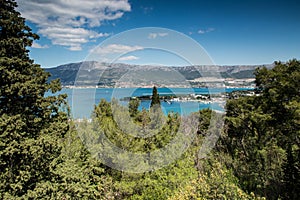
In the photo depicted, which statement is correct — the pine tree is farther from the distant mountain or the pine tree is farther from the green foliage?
the green foliage

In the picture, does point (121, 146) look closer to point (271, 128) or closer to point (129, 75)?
point (129, 75)

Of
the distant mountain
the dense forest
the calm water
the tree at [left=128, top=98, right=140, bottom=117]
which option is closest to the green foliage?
the dense forest

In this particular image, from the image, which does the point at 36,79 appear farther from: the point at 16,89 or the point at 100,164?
the point at 100,164

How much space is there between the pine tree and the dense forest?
1.1 inches

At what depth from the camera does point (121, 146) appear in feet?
40.8

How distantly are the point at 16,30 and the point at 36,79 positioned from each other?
163 centimetres

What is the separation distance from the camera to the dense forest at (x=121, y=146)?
6809 millimetres

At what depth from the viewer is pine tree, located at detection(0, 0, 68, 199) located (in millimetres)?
6520

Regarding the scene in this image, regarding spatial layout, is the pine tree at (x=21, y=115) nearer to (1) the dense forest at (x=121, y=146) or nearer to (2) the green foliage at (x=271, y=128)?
(1) the dense forest at (x=121, y=146)

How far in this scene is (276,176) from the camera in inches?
549

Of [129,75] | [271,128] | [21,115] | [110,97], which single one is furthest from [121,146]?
[271,128]

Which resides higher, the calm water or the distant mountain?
the distant mountain

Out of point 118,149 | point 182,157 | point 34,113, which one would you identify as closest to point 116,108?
point 118,149

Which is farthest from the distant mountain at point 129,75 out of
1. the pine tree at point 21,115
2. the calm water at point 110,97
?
the pine tree at point 21,115
